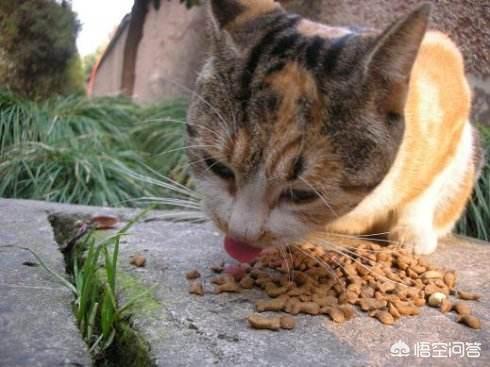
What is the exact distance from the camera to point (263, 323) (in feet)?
4.47

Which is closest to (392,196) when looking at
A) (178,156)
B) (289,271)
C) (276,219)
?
(289,271)

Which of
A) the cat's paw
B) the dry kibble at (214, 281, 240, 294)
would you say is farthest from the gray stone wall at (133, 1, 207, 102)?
the dry kibble at (214, 281, 240, 294)

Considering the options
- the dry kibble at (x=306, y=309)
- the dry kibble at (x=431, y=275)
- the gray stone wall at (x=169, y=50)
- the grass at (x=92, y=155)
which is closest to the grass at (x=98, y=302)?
the dry kibble at (x=306, y=309)

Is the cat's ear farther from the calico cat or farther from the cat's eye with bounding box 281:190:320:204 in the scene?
the cat's eye with bounding box 281:190:320:204

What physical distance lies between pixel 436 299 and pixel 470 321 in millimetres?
152

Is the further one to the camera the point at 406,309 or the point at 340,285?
the point at 340,285

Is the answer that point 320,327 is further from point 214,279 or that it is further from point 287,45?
point 287,45

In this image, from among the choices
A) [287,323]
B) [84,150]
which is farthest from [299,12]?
[287,323]

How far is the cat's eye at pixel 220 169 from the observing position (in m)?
1.58

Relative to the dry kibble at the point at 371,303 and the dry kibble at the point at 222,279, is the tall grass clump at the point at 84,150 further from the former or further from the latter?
the dry kibble at the point at 371,303

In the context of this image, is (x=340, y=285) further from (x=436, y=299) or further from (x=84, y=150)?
(x=84, y=150)

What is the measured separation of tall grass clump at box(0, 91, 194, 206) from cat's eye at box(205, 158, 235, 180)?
1421mm

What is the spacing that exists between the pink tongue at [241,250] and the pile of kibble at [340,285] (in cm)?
8

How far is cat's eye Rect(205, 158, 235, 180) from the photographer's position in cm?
158
